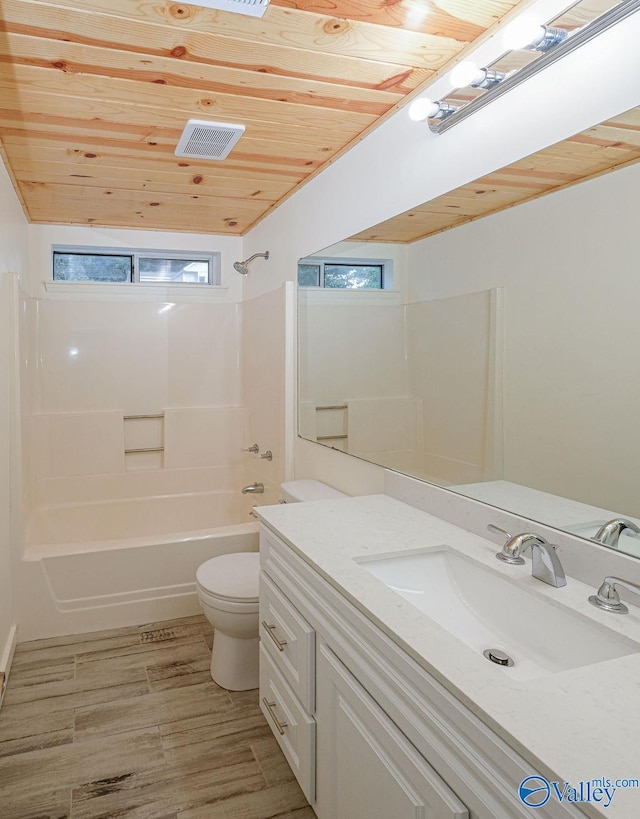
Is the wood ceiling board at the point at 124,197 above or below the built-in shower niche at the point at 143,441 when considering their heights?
above

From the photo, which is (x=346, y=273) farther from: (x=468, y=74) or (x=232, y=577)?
(x=232, y=577)

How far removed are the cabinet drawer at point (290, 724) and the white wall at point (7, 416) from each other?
1214 millimetres

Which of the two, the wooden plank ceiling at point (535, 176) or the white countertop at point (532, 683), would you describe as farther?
the wooden plank ceiling at point (535, 176)

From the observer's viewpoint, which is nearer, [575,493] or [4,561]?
[575,493]

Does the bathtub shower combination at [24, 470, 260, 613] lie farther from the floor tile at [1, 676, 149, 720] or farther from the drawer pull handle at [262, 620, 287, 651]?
the drawer pull handle at [262, 620, 287, 651]

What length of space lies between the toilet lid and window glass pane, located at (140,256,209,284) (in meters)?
2.16

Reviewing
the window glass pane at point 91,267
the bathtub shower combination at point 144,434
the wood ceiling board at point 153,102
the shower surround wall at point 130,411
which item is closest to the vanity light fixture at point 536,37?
the wood ceiling board at point 153,102

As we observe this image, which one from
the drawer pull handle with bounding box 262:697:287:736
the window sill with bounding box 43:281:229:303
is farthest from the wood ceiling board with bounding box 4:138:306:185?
the drawer pull handle with bounding box 262:697:287:736

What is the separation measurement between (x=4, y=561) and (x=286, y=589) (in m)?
1.47

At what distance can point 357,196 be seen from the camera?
7.79 ft

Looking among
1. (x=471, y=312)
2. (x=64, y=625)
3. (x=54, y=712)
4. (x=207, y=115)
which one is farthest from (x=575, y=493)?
(x=64, y=625)

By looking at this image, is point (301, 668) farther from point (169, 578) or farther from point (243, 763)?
point (169, 578)

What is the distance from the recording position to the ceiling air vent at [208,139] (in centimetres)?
218

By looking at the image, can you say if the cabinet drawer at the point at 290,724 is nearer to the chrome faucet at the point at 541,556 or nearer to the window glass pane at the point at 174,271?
the chrome faucet at the point at 541,556
